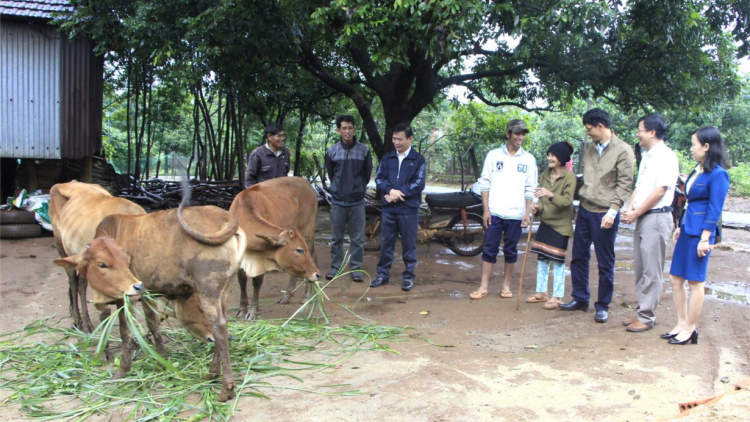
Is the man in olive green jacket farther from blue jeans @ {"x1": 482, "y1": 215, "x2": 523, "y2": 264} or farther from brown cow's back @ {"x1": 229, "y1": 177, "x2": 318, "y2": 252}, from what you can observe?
brown cow's back @ {"x1": 229, "y1": 177, "x2": 318, "y2": 252}

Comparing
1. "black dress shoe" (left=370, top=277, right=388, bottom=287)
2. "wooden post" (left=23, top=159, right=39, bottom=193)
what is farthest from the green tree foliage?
"wooden post" (left=23, top=159, right=39, bottom=193)

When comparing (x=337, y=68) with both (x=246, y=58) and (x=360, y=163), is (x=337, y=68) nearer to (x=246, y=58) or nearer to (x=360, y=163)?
(x=246, y=58)

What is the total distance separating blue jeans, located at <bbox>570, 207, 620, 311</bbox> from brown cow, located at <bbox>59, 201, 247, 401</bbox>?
3327 millimetres

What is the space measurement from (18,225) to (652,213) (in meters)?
8.71

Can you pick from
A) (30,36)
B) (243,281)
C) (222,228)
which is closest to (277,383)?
(222,228)

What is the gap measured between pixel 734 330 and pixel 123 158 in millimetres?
22927

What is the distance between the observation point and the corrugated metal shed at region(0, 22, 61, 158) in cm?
916

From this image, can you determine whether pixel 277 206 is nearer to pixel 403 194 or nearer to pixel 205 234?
pixel 403 194

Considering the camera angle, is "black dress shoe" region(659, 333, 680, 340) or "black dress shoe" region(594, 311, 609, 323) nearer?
"black dress shoe" region(659, 333, 680, 340)

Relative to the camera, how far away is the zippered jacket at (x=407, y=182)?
6.62 m

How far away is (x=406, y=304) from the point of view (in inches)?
240

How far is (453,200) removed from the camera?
9094 millimetres

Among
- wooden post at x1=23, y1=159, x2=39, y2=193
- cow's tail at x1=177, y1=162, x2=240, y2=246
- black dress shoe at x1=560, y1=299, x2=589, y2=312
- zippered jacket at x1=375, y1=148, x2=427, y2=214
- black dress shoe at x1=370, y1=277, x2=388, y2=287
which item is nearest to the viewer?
cow's tail at x1=177, y1=162, x2=240, y2=246

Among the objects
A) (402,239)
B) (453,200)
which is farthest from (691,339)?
(453,200)
